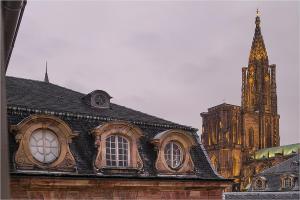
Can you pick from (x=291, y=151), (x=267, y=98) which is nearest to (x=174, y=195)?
(x=291, y=151)

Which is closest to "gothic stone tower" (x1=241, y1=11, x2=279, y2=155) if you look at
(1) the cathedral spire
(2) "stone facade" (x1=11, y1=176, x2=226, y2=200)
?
(1) the cathedral spire

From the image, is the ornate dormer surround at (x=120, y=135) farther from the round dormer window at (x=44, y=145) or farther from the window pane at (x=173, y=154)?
the round dormer window at (x=44, y=145)

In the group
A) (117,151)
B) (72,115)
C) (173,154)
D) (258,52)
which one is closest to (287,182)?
(173,154)

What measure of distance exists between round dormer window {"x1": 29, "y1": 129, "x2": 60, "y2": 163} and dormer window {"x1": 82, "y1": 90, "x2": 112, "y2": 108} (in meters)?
3.70

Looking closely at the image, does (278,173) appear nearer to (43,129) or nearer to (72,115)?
(72,115)

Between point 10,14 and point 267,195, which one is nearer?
point 10,14

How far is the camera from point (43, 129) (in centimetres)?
1686

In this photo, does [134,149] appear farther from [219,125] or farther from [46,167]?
[219,125]

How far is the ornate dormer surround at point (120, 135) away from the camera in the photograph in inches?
708

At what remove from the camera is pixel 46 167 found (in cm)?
1659

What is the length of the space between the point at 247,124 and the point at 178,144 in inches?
4785

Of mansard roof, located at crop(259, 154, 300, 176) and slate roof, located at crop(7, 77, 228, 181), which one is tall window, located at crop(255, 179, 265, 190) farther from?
slate roof, located at crop(7, 77, 228, 181)

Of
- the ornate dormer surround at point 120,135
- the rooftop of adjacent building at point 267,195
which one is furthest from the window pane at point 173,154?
the rooftop of adjacent building at point 267,195

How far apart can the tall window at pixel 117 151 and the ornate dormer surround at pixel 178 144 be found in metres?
1.16
